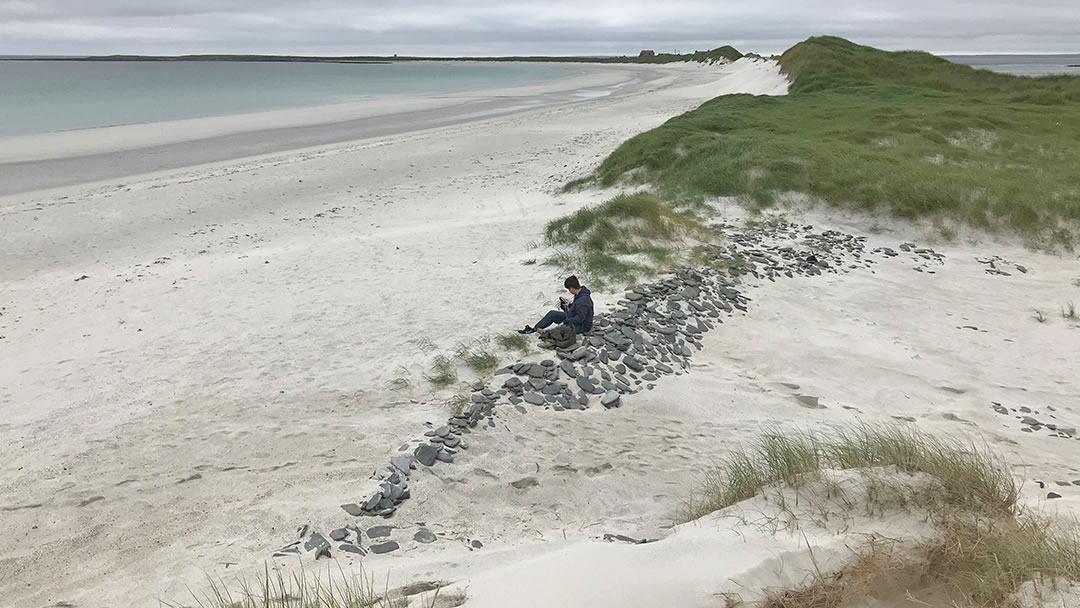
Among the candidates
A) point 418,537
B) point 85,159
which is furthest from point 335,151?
point 418,537

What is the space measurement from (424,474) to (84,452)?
3.49m

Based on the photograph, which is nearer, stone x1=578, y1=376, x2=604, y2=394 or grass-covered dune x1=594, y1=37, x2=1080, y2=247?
stone x1=578, y1=376, x2=604, y2=394

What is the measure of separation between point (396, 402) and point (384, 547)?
2404mm

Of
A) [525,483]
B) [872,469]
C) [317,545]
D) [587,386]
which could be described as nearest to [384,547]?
[317,545]

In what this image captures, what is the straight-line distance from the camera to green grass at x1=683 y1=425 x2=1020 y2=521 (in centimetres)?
419

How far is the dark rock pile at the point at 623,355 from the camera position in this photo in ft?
19.8

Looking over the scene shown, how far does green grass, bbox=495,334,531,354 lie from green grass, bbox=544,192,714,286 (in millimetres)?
2160

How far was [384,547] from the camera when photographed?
4.90m

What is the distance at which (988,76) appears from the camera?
124 ft

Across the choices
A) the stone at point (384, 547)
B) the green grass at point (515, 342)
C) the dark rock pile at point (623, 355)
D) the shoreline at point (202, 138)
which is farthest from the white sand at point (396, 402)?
the shoreline at point (202, 138)

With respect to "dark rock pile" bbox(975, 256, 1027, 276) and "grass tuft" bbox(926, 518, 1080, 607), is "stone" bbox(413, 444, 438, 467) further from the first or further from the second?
"dark rock pile" bbox(975, 256, 1027, 276)

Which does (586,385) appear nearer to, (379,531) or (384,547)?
(379,531)

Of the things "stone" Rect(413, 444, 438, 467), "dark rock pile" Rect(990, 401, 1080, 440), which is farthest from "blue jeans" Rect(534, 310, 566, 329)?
"dark rock pile" Rect(990, 401, 1080, 440)

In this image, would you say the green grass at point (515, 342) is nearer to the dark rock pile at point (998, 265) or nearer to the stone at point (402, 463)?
the stone at point (402, 463)
